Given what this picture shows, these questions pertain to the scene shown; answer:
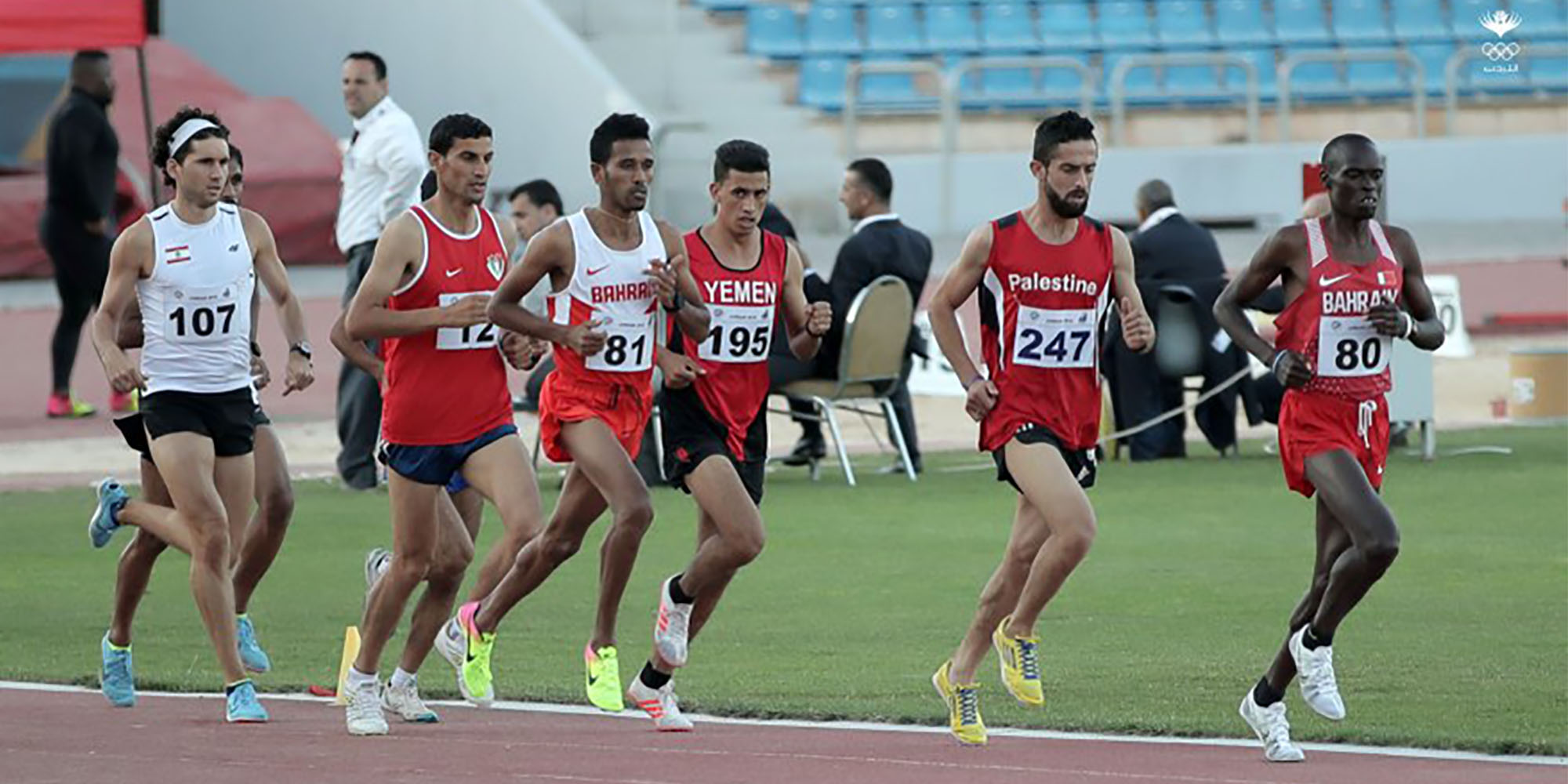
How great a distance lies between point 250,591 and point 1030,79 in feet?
69.7

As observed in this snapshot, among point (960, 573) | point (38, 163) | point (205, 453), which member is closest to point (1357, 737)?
point (205, 453)

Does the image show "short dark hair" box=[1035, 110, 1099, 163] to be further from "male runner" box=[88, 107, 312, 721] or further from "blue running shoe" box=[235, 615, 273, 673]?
"blue running shoe" box=[235, 615, 273, 673]

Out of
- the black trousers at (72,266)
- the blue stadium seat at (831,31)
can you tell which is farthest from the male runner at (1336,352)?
the blue stadium seat at (831,31)

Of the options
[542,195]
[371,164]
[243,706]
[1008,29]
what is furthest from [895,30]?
[243,706]

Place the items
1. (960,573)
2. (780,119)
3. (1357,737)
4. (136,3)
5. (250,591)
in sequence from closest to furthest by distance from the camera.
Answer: (1357,737), (250,591), (960,573), (136,3), (780,119)

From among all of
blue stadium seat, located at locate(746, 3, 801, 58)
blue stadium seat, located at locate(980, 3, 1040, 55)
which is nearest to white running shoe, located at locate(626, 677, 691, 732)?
blue stadium seat, located at locate(746, 3, 801, 58)

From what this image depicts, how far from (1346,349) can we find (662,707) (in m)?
2.49

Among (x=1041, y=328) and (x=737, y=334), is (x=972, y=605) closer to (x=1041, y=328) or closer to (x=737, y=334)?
(x=737, y=334)

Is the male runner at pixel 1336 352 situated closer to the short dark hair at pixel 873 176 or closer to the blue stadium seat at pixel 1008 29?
the short dark hair at pixel 873 176

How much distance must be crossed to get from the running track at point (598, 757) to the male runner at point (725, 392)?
43cm

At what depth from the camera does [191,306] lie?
32.2 ft

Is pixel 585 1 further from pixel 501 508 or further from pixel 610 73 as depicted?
pixel 501 508

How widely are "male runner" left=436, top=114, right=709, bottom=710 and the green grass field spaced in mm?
551

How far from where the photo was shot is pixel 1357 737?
352 inches
